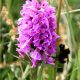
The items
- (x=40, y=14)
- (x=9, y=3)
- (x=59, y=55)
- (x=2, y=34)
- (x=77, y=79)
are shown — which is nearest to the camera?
(x=40, y=14)

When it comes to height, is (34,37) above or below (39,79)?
above

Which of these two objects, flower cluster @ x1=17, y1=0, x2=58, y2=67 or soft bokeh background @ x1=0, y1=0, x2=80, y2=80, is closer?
flower cluster @ x1=17, y1=0, x2=58, y2=67

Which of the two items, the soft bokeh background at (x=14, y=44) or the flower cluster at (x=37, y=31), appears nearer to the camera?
the flower cluster at (x=37, y=31)

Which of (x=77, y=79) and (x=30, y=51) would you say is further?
(x=77, y=79)

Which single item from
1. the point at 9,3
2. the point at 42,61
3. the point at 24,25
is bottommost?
the point at 42,61

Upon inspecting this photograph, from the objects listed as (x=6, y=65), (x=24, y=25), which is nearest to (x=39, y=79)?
(x=24, y=25)

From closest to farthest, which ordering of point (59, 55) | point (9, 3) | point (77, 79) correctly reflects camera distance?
point (59, 55) → point (77, 79) → point (9, 3)

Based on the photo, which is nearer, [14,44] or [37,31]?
[37,31]

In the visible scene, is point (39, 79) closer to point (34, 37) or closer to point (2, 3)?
point (34, 37)
